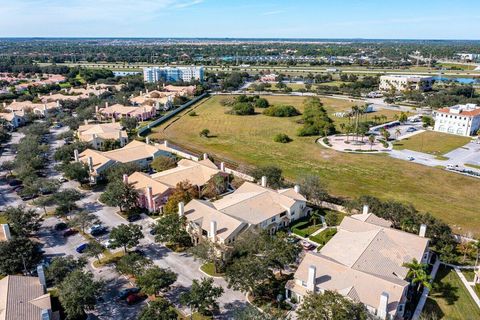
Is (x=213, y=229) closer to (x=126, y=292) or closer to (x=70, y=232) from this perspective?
(x=126, y=292)

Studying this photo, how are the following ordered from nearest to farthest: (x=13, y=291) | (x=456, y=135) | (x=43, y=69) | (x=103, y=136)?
(x=13, y=291) < (x=103, y=136) < (x=456, y=135) < (x=43, y=69)

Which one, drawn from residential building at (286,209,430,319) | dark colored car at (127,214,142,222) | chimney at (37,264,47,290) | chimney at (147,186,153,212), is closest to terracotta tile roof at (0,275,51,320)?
chimney at (37,264,47,290)

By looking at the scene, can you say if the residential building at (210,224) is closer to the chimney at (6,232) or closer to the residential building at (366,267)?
the residential building at (366,267)

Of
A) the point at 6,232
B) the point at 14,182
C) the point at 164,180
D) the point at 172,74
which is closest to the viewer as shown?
the point at 6,232

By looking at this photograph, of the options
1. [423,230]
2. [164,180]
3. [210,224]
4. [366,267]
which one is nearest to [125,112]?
[164,180]

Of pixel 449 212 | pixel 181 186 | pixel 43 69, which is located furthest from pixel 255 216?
pixel 43 69

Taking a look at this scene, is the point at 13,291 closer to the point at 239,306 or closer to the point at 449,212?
the point at 239,306
